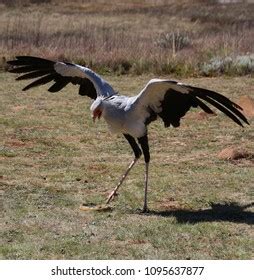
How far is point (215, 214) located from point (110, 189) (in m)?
1.48

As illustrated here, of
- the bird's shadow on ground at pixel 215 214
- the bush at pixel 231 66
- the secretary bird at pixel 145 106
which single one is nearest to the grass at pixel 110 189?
the bird's shadow on ground at pixel 215 214

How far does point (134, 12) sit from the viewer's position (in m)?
39.6

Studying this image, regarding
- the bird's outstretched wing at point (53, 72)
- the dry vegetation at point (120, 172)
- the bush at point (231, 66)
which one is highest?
the bird's outstretched wing at point (53, 72)

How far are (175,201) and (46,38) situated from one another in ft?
46.8

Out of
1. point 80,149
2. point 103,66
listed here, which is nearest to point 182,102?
point 80,149

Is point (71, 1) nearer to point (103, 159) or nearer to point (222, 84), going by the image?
point (222, 84)

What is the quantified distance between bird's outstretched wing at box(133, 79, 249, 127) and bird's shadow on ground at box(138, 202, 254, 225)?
829 millimetres

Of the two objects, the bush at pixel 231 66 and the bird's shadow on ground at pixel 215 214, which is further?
the bush at pixel 231 66

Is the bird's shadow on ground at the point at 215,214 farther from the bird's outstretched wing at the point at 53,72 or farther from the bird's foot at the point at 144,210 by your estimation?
the bird's outstretched wing at the point at 53,72

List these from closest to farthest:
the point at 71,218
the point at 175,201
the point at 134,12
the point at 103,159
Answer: the point at 71,218
the point at 175,201
the point at 103,159
the point at 134,12

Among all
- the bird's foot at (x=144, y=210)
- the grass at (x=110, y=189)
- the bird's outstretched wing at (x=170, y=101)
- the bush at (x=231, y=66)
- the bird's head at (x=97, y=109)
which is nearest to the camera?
the grass at (x=110, y=189)

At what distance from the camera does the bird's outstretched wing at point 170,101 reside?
641 centimetres

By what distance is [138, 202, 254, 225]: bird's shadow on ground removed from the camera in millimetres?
6470

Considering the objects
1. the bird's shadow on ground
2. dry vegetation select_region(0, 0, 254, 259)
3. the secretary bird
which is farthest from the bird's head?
the bird's shadow on ground
